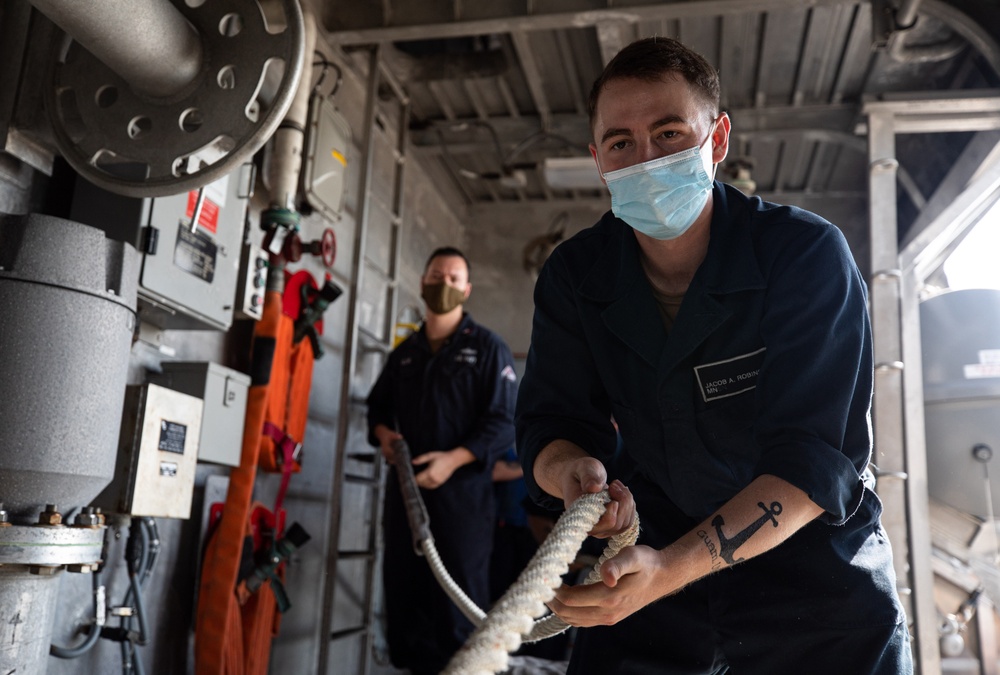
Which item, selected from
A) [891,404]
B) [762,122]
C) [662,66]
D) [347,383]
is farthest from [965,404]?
[662,66]

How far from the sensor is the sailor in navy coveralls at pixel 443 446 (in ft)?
12.2

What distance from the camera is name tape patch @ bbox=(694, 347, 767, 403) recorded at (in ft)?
4.94

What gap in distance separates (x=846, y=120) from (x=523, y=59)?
88.9 inches

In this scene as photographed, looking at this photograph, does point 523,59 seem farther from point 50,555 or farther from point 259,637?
point 50,555

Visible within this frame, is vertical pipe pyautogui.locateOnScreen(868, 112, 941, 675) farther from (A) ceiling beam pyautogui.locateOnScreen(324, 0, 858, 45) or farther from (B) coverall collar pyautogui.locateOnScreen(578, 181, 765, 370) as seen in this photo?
(B) coverall collar pyautogui.locateOnScreen(578, 181, 765, 370)

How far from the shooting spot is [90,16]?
6.30 ft

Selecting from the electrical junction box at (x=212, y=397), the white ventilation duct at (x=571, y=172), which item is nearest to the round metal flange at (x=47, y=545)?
the electrical junction box at (x=212, y=397)

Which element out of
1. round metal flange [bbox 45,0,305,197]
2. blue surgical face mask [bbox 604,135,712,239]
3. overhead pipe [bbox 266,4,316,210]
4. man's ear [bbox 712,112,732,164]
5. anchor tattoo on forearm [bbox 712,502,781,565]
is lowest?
anchor tattoo on forearm [bbox 712,502,781,565]

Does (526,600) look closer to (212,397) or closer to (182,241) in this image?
(182,241)

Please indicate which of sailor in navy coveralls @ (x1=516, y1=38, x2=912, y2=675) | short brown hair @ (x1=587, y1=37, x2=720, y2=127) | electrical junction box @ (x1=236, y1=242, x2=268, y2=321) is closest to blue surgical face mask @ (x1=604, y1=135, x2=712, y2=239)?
sailor in navy coveralls @ (x1=516, y1=38, x2=912, y2=675)

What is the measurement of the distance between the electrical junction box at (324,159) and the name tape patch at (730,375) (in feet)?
9.21

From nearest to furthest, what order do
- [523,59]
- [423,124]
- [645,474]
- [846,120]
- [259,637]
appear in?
[645,474] → [259,637] → [523,59] → [846,120] → [423,124]

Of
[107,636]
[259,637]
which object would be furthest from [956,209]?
[107,636]

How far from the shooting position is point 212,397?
9.78ft
